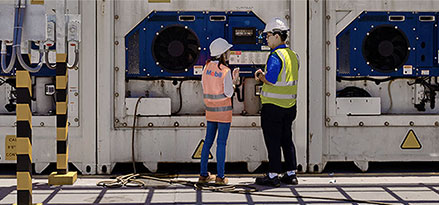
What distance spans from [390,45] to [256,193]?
2629mm

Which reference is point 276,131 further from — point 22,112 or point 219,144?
point 22,112

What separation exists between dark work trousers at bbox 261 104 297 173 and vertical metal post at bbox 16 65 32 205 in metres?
2.56

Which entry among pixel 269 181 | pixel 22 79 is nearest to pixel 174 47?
pixel 269 181

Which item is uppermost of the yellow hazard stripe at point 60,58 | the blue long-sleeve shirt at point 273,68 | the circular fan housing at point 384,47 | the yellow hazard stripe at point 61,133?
the circular fan housing at point 384,47

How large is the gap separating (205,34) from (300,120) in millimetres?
1548

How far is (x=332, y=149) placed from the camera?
645 cm

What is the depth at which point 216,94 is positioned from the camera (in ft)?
18.4

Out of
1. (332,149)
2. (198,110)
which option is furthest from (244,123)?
(332,149)

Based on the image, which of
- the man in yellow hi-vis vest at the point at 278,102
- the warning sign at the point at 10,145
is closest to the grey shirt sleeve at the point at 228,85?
the man in yellow hi-vis vest at the point at 278,102

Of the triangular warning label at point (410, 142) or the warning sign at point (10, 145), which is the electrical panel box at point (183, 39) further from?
the triangular warning label at point (410, 142)

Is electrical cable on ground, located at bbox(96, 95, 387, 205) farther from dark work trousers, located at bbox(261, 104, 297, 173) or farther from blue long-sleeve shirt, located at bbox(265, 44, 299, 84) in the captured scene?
blue long-sleeve shirt, located at bbox(265, 44, 299, 84)

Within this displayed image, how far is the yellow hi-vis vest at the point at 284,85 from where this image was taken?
5656mm

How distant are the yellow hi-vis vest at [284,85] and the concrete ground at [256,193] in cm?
93

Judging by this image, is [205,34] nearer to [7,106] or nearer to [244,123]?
[244,123]
